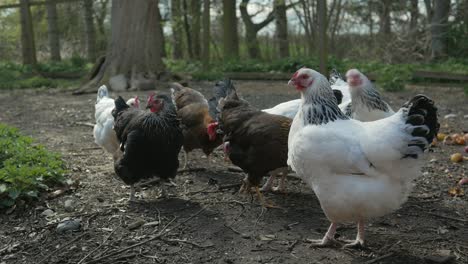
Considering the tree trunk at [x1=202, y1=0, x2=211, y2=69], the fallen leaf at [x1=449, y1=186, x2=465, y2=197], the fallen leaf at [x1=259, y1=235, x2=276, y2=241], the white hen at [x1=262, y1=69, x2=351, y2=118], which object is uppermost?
the tree trunk at [x1=202, y1=0, x2=211, y2=69]

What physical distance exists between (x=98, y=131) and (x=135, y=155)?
55.3 inches

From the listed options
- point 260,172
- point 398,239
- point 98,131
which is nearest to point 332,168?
point 398,239

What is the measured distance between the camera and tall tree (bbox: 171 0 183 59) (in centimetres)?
1834

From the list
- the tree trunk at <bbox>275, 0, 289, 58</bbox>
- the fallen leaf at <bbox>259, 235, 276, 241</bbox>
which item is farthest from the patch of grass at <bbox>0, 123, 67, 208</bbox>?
the tree trunk at <bbox>275, 0, 289, 58</bbox>

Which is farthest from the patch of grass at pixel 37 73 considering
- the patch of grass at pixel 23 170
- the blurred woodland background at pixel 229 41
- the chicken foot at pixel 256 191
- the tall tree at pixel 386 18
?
the tall tree at pixel 386 18

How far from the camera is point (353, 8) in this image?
15.5 metres

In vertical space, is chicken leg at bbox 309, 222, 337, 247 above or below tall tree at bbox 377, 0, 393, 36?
below

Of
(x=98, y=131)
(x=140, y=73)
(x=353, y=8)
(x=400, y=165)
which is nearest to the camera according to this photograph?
(x=400, y=165)

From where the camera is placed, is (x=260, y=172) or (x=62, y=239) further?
(x=260, y=172)

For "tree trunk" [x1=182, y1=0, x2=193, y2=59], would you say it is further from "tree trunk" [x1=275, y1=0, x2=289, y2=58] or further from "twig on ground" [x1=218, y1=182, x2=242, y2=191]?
"twig on ground" [x1=218, y1=182, x2=242, y2=191]

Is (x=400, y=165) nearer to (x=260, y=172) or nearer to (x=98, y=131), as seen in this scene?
(x=260, y=172)

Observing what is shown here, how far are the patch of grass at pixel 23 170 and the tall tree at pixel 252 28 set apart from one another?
1279 cm

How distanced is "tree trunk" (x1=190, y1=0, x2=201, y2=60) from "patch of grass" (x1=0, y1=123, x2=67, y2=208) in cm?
1326

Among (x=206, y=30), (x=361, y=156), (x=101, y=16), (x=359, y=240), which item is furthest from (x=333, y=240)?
(x=101, y=16)
